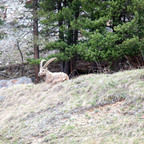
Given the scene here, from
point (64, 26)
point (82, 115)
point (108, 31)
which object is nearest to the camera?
point (82, 115)

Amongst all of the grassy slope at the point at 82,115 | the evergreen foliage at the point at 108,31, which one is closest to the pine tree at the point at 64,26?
the evergreen foliage at the point at 108,31

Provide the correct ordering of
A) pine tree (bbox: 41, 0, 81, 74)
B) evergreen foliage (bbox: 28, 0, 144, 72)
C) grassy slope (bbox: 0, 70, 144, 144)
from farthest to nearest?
pine tree (bbox: 41, 0, 81, 74) < evergreen foliage (bbox: 28, 0, 144, 72) < grassy slope (bbox: 0, 70, 144, 144)

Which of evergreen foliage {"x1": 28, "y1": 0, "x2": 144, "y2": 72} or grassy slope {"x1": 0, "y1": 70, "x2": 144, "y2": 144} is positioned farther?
evergreen foliage {"x1": 28, "y1": 0, "x2": 144, "y2": 72}

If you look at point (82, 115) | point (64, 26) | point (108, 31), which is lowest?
point (82, 115)

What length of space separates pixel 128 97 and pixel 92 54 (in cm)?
502

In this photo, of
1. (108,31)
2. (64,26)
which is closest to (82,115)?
(108,31)

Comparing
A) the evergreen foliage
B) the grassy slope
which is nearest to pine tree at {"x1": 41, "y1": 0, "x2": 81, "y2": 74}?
the evergreen foliage

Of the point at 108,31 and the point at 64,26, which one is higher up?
the point at 64,26

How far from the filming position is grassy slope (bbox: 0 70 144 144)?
182 inches

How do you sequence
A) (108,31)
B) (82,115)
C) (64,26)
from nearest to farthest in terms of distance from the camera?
(82,115) → (108,31) → (64,26)

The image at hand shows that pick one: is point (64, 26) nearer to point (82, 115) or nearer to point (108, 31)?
point (108, 31)

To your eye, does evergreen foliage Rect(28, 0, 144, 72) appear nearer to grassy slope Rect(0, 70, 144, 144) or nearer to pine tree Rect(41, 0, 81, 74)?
pine tree Rect(41, 0, 81, 74)

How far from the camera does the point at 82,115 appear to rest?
588 cm

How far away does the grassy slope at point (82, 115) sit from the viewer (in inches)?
182
